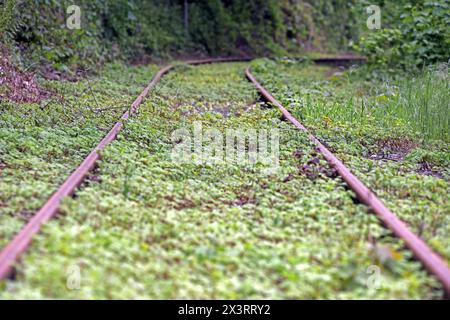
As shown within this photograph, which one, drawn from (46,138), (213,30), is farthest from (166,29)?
(46,138)

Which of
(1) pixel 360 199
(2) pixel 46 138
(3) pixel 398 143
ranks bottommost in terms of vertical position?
(3) pixel 398 143

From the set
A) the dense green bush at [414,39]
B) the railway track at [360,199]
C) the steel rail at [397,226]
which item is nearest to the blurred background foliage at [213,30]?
the dense green bush at [414,39]

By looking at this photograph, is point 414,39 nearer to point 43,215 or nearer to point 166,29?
point 166,29

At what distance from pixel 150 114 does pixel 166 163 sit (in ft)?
9.55

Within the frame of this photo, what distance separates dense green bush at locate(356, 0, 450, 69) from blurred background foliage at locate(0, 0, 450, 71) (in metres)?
0.02

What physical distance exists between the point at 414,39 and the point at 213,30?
41.4 feet

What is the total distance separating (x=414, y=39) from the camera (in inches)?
587

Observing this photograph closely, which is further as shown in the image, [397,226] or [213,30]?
[213,30]

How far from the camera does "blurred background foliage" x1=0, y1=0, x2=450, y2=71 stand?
13734 millimetres

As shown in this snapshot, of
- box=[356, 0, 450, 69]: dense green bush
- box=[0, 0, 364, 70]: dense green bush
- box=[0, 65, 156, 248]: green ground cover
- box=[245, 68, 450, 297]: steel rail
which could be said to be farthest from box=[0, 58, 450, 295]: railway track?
box=[356, 0, 450, 69]: dense green bush

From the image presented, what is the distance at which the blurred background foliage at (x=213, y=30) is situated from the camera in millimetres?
13734

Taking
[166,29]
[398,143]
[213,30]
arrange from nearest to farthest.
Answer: [398,143] → [166,29] → [213,30]

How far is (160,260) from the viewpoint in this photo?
157 inches

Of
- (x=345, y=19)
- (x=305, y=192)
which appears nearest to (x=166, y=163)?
(x=305, y=192)
